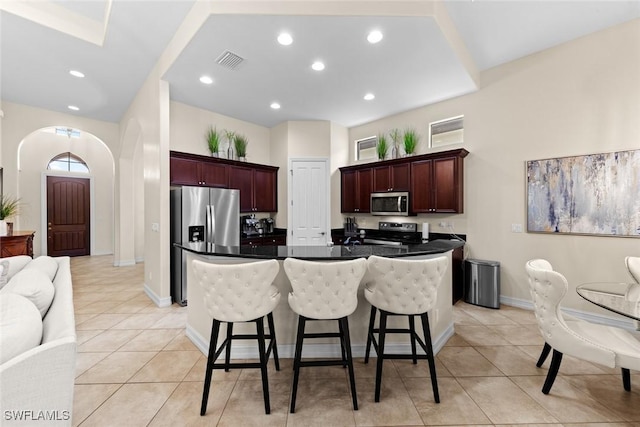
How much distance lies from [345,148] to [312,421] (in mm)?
4955

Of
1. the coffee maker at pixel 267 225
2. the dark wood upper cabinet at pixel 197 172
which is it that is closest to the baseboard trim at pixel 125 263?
the coffee maker at pixel 267 225

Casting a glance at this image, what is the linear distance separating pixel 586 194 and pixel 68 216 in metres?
10.8

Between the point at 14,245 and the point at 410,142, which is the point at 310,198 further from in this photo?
the point at 14,245

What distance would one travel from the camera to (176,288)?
3.93 metres

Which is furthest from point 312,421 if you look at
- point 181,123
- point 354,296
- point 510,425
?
point 181,123

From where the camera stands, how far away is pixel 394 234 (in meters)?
4.97

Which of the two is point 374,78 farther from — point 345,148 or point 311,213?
point 311,213

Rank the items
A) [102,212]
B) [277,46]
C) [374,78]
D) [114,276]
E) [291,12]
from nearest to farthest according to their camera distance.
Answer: [291,12]
[277,46]
[374,78]
[114,276]
[102,212]

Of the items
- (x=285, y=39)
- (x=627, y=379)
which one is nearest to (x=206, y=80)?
(x=285, y=39)

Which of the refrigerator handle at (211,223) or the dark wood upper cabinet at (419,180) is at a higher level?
the dark wood upper cabinet at (419,180)

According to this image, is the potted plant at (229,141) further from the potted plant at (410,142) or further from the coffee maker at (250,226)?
the potted plant at (410,142)

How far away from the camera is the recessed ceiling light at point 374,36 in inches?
109

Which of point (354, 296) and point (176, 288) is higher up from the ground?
point (354, 296)

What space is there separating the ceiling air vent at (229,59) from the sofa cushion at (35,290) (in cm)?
274
